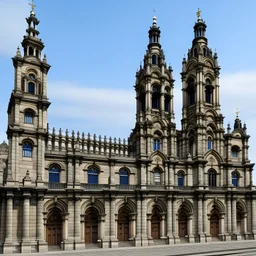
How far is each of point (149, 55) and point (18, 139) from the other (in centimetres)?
2647

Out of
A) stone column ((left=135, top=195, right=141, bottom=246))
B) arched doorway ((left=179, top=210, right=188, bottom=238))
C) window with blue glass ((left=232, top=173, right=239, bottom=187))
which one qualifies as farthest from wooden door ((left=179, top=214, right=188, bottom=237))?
window with blue glass ((left=232, top=173, right=239, bottom=187))

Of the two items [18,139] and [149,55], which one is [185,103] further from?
[18,139]

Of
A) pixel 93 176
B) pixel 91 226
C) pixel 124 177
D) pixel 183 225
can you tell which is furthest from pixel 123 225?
pixel 183 225

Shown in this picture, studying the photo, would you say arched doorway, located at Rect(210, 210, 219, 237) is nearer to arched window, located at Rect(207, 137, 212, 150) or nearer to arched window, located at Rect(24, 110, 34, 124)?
arched window, located at Rect(207, 137, 212, 150)

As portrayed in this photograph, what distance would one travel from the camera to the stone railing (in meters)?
48.3

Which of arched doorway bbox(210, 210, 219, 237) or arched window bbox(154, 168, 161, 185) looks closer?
arched window bbox(154, 168, 161, 185)

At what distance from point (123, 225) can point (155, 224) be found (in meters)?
5.51

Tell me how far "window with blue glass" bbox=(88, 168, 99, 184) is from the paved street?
9776 mm

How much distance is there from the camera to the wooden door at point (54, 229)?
1751 inches

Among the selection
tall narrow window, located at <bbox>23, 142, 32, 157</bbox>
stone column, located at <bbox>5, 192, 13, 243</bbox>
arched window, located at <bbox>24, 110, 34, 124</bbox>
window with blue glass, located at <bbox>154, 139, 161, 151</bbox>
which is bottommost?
stone column, located at <bbox>5, 192, 13, 243</bbox>

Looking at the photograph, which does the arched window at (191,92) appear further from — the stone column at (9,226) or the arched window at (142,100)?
the stone column at (9,226)

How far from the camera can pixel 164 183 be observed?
53.1 metres

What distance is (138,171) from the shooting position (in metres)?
52.0

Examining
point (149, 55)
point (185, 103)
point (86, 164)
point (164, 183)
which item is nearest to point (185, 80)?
point (185, 103)
